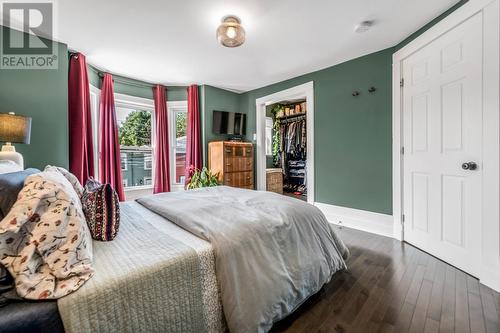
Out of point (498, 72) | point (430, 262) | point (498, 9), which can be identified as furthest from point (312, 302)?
point (498, 9)

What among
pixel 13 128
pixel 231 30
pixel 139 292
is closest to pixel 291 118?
pixel 231 30

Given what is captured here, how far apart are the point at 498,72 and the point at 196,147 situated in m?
3.85

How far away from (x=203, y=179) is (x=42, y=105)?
2.24 m

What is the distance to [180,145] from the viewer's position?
4.35 m

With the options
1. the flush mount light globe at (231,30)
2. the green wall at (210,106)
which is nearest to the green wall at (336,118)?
the green wall at (210,106)

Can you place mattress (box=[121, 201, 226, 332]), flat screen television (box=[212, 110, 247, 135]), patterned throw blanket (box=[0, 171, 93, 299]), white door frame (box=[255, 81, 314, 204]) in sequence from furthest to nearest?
flat screen television (box=[212, 110, 247, 135])
white door frame (box=[255, 81, 314, 204])
mattress (box=[121, 201, 226, 332])
patterned throw blanket (box=[0, 171, 93, 299])

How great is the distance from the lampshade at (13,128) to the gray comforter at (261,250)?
124 centimetres

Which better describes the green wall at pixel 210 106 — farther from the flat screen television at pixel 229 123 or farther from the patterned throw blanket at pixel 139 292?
the patterned throw blanket at pixel 139 292

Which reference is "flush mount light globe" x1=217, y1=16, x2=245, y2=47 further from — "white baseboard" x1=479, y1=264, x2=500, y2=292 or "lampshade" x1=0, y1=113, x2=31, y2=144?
"white baseboard" x1=479, y1=264, x2=500, y2=292

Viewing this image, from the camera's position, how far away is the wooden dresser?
153 inches

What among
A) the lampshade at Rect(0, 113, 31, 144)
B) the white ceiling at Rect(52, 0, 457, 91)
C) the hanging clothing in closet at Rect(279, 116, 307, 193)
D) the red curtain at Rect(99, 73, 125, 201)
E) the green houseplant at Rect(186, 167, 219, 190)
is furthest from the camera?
the hanging clothing in closet at Rect(279, 116, 307, 193)

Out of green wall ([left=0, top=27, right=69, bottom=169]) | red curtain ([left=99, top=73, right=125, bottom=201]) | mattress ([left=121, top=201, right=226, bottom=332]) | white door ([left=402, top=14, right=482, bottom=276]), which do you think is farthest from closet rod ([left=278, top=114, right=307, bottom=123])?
mattress ([left=121, top=201, right=226, bottom=332])

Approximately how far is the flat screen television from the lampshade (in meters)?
2.68

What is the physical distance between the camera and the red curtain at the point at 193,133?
13.4ft
